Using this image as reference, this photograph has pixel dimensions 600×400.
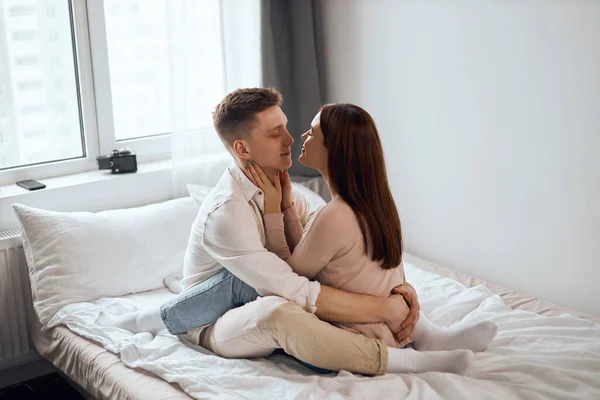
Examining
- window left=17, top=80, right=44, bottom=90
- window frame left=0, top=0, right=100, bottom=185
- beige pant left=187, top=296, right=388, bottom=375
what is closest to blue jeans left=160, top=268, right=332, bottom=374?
beige pant left=187, top=296, right=388, bottom=375

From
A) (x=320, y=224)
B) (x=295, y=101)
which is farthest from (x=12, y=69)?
(x=320, y=224)

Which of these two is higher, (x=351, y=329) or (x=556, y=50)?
(x=556, y=50)

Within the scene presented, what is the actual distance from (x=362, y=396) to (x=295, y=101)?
1.82 m

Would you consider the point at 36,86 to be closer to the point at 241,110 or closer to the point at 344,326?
the point at 241,110

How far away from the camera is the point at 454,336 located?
77.7 inches

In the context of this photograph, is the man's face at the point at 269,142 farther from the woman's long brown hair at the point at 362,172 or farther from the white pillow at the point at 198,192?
the white pillow at the point at 198,192

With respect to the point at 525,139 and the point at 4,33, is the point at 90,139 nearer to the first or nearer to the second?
the point at 4,33

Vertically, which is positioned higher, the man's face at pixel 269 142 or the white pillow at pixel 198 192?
the man's face at pixel 269 142

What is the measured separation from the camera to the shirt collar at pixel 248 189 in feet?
6.64

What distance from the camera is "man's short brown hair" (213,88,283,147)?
2.03 m

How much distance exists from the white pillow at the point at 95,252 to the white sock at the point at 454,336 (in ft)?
3.30

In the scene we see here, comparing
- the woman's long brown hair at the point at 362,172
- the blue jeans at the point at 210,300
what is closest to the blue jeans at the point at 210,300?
the blue jeans at the point at 210,300

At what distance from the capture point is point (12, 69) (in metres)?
2.72

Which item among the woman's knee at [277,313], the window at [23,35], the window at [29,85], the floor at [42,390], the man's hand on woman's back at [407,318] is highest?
the window at [23,35]
